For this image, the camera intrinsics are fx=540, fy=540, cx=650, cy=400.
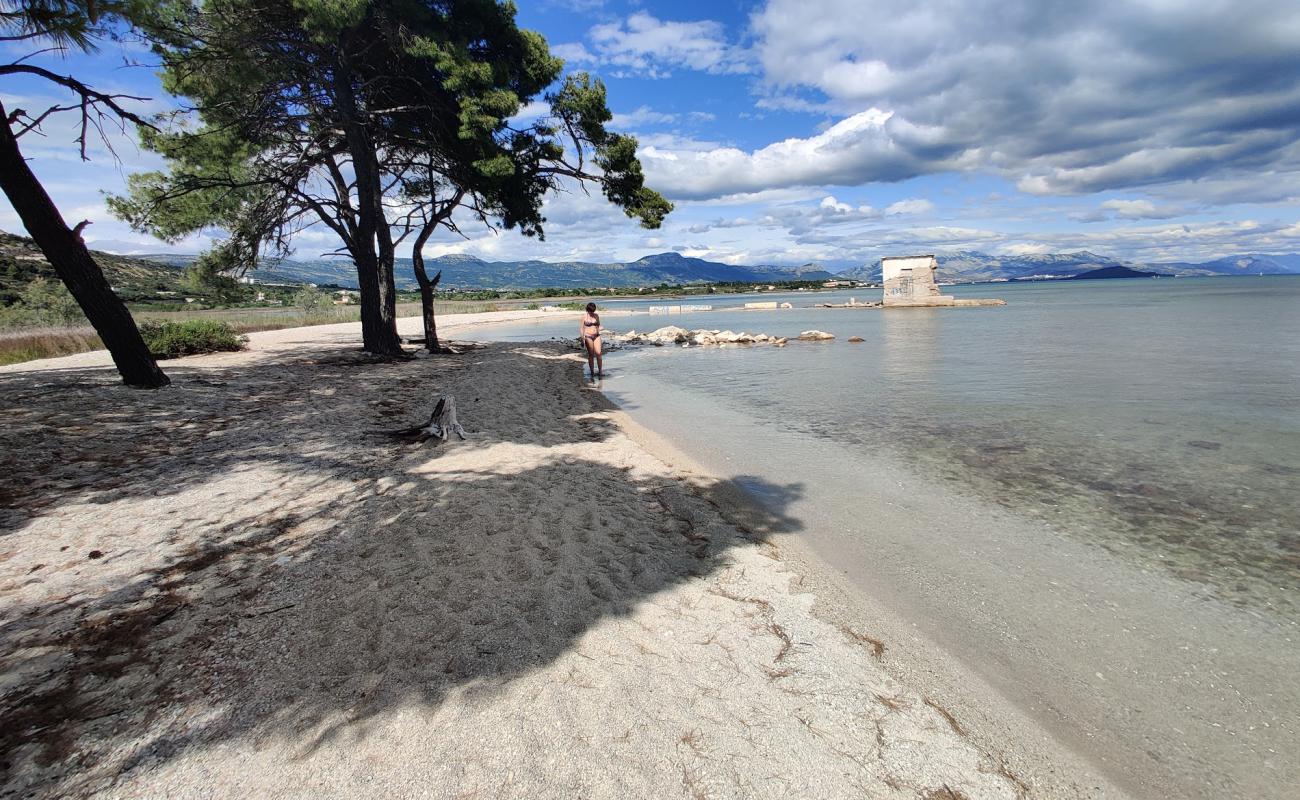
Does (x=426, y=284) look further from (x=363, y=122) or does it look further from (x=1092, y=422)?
(x=1092, y=422)

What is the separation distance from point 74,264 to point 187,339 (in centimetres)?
748

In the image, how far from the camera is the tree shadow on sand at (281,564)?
269cm

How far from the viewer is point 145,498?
5156 millimetres

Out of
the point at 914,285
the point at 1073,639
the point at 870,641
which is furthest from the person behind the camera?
the point at 914,285

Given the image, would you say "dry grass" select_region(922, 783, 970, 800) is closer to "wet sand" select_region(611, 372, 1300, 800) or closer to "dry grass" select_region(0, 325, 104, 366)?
"wet sand" select_region(611, 372, 1300, 800)

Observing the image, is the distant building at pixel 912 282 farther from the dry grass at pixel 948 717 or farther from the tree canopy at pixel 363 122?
the dry grass at pixel 948 717

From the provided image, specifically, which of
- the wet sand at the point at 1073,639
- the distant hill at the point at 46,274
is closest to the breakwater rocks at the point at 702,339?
the wet sand at the point at 1073,639

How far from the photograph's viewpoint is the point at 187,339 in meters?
15.5

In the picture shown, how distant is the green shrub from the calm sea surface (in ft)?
39.8

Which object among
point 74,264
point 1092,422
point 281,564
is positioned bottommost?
point 1092,422

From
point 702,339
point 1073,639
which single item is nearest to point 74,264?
point 1073,639

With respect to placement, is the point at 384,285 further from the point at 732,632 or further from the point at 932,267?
the point at 932,267

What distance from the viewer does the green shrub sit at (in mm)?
14562

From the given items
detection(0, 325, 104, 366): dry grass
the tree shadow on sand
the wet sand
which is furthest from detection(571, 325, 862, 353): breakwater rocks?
the wet sand
